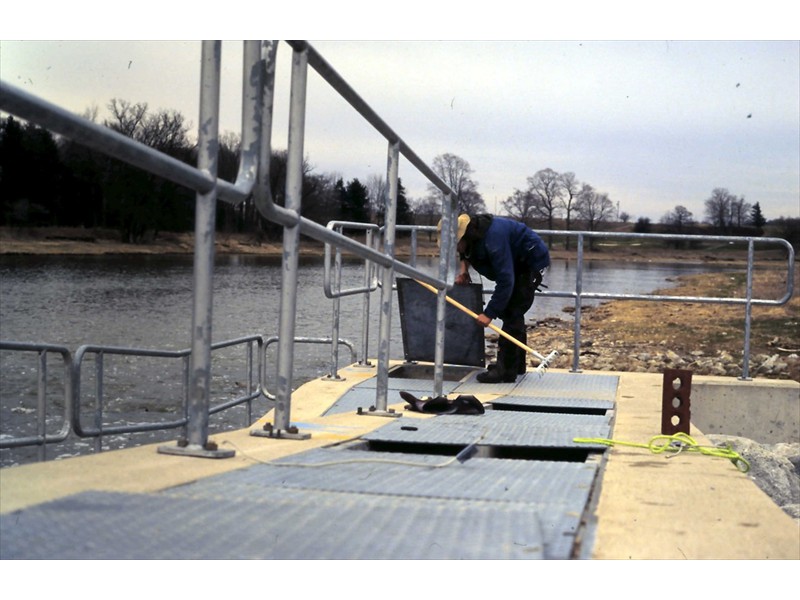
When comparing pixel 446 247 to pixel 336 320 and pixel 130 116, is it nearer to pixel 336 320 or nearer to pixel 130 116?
pixel 336 320

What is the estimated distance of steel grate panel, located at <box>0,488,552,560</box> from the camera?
1.64 metres

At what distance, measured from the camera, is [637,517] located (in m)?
2.17

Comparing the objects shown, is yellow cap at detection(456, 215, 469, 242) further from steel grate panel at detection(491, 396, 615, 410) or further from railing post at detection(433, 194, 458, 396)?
steel grate panel at detection(491, 396, 615, 410)

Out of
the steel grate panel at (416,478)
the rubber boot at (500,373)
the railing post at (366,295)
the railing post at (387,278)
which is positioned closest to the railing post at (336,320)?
the railing post at (366,295)

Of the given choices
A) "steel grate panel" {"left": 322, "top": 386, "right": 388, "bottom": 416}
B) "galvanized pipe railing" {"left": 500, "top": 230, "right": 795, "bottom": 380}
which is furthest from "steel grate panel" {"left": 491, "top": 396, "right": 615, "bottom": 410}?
"galvanized pipe railing" {"left": 500, "top": 230, "right": 795, "bottom": 380}

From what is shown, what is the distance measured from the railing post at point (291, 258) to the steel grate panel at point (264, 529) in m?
1.00

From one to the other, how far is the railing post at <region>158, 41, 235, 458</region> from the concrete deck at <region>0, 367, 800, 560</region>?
7 cm

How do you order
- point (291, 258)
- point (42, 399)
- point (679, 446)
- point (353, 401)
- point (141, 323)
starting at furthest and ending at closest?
point (141, 323), point (353, 401), point (42, 399), point (679, 446), point (291, 258)

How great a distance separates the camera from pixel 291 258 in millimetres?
3047

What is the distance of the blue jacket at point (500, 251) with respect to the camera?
255 inches

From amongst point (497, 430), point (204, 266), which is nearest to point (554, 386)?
point (497, 430)

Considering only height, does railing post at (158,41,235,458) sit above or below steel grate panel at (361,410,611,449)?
above

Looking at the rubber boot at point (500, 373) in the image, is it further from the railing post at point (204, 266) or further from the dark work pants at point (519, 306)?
the railing post at point (204, 266)

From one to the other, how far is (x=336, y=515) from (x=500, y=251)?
466 cm
